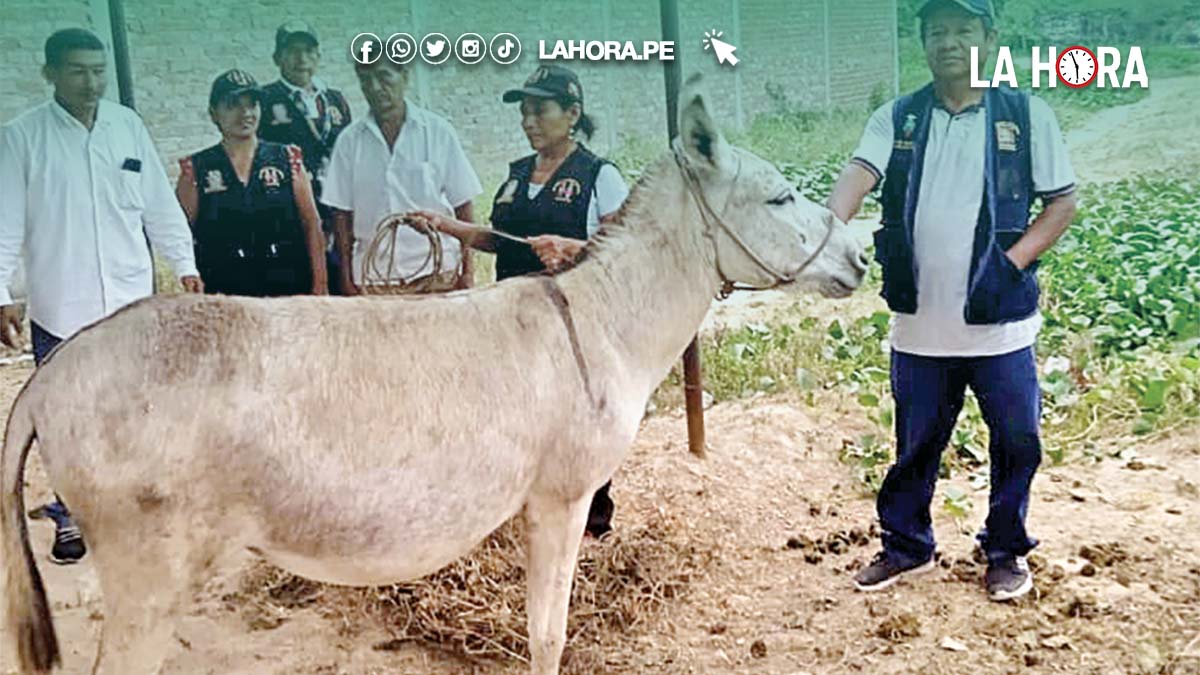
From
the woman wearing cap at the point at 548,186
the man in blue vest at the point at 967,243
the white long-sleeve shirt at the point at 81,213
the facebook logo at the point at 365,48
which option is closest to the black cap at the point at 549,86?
the woman wearing cap at the point at 548,186

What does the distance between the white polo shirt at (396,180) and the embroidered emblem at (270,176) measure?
0.18 meters

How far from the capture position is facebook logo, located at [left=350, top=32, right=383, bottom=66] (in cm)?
394

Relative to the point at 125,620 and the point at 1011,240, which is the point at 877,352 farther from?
the point at 125,620

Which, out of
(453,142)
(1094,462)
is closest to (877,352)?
(1094,462)

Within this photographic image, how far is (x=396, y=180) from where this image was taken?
4.01 meters

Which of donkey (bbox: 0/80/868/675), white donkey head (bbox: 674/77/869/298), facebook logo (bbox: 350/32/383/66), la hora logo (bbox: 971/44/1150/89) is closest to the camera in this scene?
donkey (bbox: 0/80/868/675)

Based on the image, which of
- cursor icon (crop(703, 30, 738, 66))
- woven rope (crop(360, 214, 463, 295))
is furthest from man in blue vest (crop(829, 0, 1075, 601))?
woven rope (crop(360, 214, 463, 295))

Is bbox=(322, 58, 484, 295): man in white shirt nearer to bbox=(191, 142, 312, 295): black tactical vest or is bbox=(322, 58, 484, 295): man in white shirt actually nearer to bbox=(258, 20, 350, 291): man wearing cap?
bbox=(258, 20, 350, 291): man wearing cap

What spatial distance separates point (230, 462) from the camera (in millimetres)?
2639

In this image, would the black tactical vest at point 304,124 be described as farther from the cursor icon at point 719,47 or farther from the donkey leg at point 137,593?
the donkey leg at point 137,593

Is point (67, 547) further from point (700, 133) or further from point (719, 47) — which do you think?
point (719, 47)

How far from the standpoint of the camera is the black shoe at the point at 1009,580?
4137 millimetres

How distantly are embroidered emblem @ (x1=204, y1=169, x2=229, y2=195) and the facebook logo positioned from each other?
0.61m

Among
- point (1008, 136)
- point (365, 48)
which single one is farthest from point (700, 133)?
point (365, 48)
